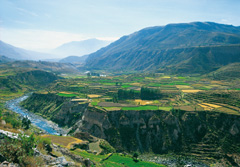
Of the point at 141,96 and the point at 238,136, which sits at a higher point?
the point at 141,96

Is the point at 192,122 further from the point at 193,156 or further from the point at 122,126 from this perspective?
the point at 122,126

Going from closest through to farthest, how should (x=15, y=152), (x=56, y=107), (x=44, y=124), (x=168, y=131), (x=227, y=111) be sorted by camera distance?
(x=15, y=152)
(x=168, y=131)
(x=227, y=111)
(x=44, y=124)
(x=56, y=107)

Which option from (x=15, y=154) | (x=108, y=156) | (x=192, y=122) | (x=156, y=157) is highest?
(x=15, y=154)

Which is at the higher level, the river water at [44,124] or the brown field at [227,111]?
the brown field at [227,111]

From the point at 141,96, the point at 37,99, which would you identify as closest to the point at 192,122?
the point at 141,96

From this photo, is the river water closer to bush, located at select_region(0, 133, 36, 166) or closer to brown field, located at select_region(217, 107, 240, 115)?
brown field, located at select_region(217, 107, 240, 115)

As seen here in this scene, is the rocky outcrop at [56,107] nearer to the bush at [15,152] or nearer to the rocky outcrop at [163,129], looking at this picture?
the rocky outcrop at [163,129]

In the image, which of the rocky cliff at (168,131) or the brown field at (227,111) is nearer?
the rocky cliff at (168,131)

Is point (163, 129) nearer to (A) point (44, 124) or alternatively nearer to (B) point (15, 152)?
(A) point (44, 124)

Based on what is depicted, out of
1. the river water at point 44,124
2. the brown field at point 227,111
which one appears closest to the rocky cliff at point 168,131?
the brown field at point 227,111

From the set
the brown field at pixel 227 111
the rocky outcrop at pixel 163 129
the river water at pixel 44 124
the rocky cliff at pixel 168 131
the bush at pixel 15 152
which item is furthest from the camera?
the river water at pixel 44 124

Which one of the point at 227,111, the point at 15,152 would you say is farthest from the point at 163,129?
the point at 15,152
